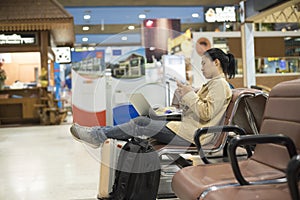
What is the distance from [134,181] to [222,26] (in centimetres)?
918

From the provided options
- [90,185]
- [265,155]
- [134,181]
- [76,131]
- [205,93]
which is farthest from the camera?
[90,185]

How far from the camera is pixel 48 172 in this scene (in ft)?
13.7

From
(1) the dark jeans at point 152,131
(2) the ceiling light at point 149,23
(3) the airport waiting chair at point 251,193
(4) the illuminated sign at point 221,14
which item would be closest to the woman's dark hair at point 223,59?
(1) the dark jeans at point 152,131

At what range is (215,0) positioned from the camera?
35.8 feet

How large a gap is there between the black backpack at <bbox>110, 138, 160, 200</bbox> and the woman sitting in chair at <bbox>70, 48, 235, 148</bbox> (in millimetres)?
218

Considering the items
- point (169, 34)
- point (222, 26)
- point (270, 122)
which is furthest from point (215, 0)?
point (270, 122)

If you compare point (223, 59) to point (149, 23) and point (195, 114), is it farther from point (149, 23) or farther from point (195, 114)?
point (149, 23)

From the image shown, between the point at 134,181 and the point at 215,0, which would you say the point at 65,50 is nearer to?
the point at 215,0

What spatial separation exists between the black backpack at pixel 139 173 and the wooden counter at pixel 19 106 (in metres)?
9.06

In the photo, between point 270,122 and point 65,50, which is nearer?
point 270,122

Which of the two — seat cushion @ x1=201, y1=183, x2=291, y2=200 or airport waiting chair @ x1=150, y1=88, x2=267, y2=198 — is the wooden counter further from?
seat cushion @ x1=201, y1=183, x2=291, y2=200

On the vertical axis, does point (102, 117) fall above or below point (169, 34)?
below

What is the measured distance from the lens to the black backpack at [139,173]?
261 cm

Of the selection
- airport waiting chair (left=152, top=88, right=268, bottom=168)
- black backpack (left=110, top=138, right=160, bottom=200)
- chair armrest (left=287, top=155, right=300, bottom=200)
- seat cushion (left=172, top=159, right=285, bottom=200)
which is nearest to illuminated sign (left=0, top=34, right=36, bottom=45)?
airport waiting chair (left=152, top=88, right=268, bottom=168)
